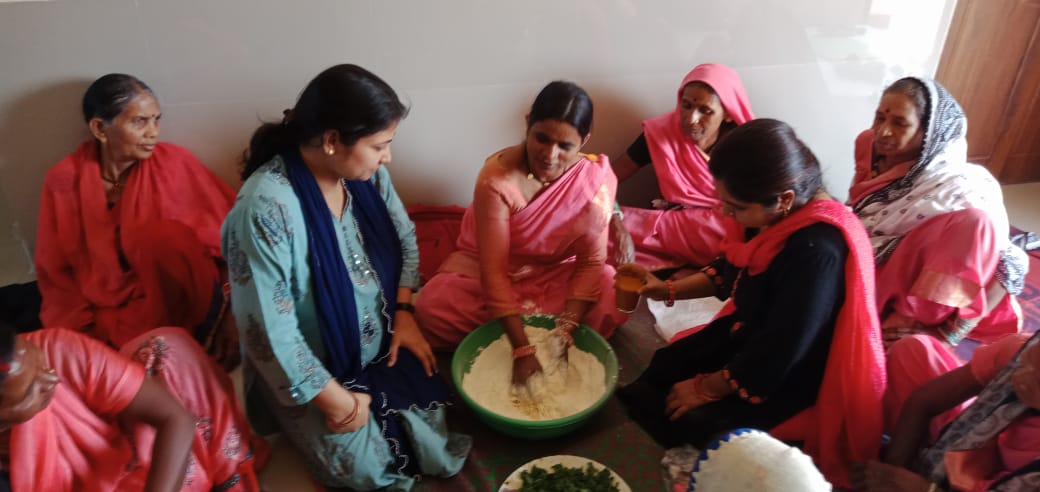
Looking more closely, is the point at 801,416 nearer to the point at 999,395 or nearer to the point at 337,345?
the point at 999,395

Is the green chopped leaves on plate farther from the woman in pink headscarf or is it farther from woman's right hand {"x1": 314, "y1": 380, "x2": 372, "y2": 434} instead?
the woman in pink headscarf

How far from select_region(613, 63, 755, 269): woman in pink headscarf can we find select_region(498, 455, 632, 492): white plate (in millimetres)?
1106

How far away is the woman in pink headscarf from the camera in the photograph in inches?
101

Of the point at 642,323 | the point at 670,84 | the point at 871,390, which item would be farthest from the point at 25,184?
the point at 871,390

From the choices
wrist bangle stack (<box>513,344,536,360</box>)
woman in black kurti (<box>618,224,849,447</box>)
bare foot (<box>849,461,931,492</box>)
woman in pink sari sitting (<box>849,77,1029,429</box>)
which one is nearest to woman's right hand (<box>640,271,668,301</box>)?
woman in black kurti (<box>618,224,849,447</box>)

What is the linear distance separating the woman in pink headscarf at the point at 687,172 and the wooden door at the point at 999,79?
1.57 m

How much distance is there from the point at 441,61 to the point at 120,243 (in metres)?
1.27

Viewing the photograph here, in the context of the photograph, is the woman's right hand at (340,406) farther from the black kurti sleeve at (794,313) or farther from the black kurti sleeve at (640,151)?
the black kurti sleeve at (640,151)

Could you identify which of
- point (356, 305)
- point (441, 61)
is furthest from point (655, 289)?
point (441, 61)

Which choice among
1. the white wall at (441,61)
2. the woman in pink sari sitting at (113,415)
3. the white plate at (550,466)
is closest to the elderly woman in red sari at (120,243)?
the white wall at (441,61)

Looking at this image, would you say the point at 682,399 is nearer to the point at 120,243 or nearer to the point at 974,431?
the point at 974,431

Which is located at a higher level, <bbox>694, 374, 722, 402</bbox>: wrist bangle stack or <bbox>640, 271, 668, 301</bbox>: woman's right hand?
<bbox>640, 271, 668, 301</bbox>: woman's right hand

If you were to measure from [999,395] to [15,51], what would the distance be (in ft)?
9.32

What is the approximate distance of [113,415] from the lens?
1359 mm
